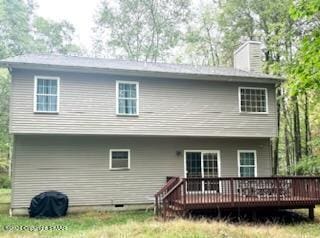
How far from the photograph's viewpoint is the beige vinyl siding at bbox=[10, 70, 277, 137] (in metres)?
12.7

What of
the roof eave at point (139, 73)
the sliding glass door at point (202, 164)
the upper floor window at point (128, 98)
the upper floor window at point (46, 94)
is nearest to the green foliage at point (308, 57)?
the roof eave at point (139, 73)

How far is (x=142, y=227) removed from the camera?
8430mm

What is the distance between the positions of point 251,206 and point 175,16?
22073mm

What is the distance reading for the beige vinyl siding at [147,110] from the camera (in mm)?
12679

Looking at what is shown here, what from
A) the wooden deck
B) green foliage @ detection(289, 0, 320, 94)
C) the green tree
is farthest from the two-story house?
the green tree

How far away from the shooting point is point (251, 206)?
1199 cm

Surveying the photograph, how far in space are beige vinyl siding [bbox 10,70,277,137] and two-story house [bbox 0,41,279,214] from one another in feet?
0.12

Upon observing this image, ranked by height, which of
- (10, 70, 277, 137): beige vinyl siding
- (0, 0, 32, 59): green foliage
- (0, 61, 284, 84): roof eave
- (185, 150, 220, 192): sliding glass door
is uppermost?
(0, 0, 32, 59): green foliage

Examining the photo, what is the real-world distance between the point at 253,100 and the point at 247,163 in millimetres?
2903

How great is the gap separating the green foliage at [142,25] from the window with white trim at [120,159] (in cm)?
1657

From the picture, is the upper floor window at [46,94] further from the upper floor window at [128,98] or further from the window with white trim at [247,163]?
the window with white trim at [247,163]

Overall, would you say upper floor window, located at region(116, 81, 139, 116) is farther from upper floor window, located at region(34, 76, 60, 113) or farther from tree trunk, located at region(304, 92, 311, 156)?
tree trunk, located at region(304, 92, 311, 156)

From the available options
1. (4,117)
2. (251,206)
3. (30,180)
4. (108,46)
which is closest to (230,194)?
(251,206)

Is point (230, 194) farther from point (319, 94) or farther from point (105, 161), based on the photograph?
point (319, 94)
